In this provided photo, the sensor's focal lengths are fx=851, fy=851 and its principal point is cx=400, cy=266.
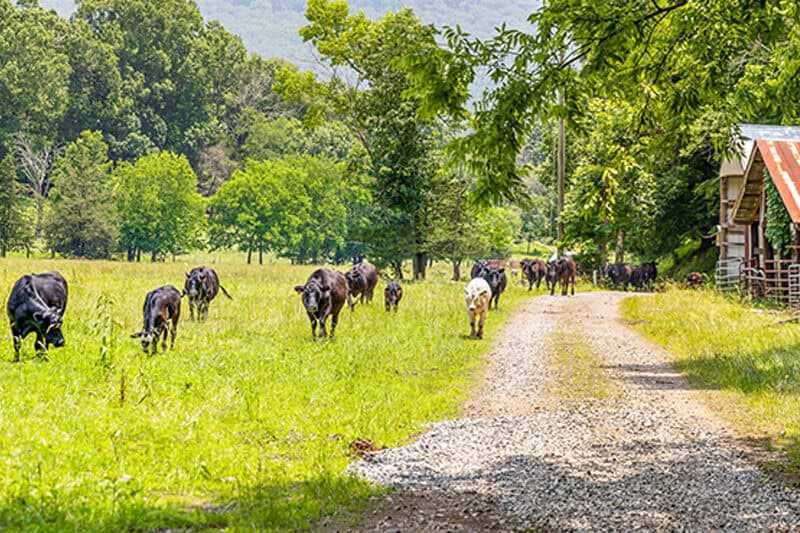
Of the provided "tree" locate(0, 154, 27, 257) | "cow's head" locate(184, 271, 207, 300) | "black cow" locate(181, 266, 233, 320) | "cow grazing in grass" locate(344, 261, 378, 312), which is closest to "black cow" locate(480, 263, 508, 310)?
"cow grazing in grass" locate(344, 261, 378, 312)

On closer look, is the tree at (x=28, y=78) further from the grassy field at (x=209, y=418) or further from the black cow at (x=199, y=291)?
the grassy field at (x=209, y=418)

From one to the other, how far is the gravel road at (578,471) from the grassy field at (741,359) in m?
0.54

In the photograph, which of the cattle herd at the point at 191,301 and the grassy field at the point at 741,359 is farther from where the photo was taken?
the cattle herd at the point at 191,301

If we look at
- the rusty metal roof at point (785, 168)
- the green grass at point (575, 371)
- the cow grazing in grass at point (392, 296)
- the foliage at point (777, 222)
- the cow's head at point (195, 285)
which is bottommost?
the green grass at point (575, 371)

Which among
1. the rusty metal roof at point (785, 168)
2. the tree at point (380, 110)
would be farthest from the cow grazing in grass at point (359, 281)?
the tree at point (380, 110)

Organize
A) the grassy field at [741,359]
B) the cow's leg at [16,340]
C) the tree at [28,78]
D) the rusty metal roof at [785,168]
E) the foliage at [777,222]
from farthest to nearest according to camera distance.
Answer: the tree at [28,78] < the foliage at [777,222] < the rusty metal roof at [785,168] < the cow's leg at [16,340] < the grassy field at [741,359]

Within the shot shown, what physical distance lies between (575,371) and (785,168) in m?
17.8

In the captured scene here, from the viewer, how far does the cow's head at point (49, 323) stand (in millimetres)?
15031

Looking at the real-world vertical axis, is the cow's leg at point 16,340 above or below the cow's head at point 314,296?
below

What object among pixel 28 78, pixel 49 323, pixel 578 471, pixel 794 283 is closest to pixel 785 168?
pixel 794 283

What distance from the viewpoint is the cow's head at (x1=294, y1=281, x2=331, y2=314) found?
19.0 meters

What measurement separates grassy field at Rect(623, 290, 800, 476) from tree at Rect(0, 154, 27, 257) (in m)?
55.4

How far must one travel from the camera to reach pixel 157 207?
79.9 m

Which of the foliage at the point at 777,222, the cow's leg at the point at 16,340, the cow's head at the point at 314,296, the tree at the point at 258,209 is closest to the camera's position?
the cow's leg at the point at 16,340
